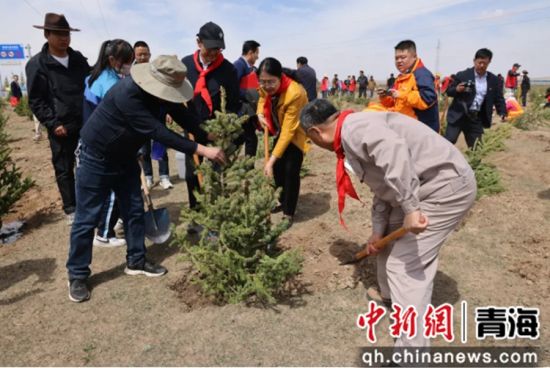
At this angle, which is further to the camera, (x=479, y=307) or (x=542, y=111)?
(x=542, y=111)

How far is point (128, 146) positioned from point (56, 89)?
193cm

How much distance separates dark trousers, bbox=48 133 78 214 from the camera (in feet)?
14.8

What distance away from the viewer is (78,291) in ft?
10.8

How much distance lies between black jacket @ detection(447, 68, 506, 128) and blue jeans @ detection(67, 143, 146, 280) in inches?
173

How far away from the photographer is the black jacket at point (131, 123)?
9.32 feet

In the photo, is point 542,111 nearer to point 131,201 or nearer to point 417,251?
point 417,251

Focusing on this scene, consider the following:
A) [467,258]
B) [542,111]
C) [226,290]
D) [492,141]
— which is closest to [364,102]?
[542,111]

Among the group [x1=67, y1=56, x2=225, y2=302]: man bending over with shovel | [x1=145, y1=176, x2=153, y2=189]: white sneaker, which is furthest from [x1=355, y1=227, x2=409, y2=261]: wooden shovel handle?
[x1=145, y1=176, x2=153, y2=189]: white sneaker

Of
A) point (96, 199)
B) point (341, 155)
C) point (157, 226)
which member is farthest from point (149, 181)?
point (341, 155)

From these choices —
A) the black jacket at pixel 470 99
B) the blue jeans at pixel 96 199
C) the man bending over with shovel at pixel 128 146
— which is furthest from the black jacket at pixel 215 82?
the black jacket at pixel 470 99

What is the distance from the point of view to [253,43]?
539 centimetres

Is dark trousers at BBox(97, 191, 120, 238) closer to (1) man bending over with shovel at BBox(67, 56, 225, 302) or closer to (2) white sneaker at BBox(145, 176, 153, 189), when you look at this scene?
(1) man bending over with shovel at BBox(67, 56, 225, 302)

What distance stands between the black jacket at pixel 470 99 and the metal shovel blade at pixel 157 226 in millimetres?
4180

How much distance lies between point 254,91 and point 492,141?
3.37 metres
